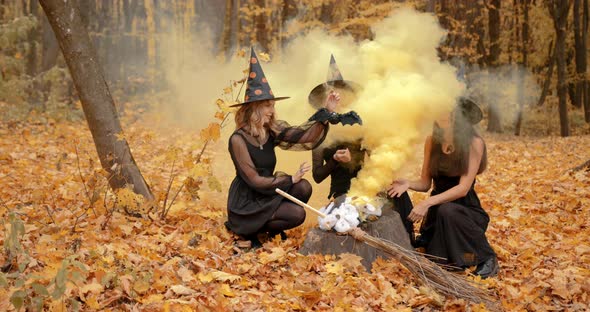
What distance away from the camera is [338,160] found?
4863 mm

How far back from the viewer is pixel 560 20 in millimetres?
16078

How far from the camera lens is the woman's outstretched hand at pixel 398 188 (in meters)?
4.66

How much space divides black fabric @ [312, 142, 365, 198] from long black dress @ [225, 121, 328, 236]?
307mm

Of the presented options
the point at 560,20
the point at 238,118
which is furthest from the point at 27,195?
the point at 560,20

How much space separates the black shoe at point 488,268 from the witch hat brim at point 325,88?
195 cm

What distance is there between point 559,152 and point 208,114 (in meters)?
9.60

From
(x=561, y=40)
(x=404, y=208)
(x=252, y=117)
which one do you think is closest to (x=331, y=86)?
(x=252, y=117)

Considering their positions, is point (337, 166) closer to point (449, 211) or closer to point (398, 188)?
point (398, 188)

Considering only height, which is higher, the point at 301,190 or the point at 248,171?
the point at 248,171

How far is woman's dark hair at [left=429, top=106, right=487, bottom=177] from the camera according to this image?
4508 mm

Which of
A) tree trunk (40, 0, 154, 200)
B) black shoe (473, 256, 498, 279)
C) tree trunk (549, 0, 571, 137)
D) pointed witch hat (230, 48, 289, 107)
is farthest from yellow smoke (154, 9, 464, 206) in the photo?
tree trunk (549, 0, 571, 137)

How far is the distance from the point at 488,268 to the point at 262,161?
2268 millimetres

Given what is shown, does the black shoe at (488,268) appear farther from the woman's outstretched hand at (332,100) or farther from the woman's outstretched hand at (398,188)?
the woman's outstretched hand at (332,100)

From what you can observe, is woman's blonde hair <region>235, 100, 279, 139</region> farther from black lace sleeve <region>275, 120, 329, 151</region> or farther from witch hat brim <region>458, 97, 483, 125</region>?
witch hat brim <region>458, 97, 483, 125</region>
